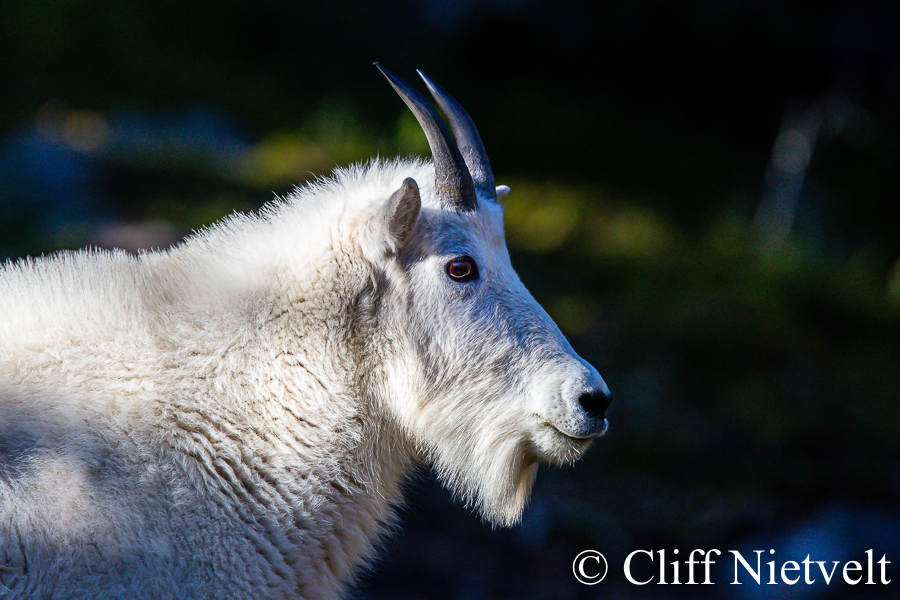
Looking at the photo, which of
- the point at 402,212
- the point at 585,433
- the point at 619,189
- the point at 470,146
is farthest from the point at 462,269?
the point at 619,189

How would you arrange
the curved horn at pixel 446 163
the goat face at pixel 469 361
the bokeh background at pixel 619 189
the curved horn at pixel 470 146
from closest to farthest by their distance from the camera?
1. the goat face at pixel 469 361
2. the curved horn at pixel 446 163
3. the curved horn at pixel 470 146
4. the bokeh background at pixel 619 189

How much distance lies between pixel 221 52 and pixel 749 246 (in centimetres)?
715

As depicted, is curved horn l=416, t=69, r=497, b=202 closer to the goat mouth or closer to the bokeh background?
the goat mouth

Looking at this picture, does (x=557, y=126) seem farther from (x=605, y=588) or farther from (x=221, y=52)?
(x=605, y=588)

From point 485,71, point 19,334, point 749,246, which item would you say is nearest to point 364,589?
point 19,334

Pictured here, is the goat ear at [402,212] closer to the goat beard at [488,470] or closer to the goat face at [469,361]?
the goat face at [469,361]

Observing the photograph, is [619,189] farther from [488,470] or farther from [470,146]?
[488,470]

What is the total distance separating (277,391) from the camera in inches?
113

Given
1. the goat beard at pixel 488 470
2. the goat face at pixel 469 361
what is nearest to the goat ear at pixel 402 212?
the goat face at pixel 469 361

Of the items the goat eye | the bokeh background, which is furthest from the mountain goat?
the bokeh background

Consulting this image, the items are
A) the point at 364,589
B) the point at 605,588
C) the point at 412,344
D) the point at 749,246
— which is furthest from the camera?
the point at 749,246

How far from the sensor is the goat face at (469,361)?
301 cm

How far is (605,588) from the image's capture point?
228 inches

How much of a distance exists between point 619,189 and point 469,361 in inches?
321
